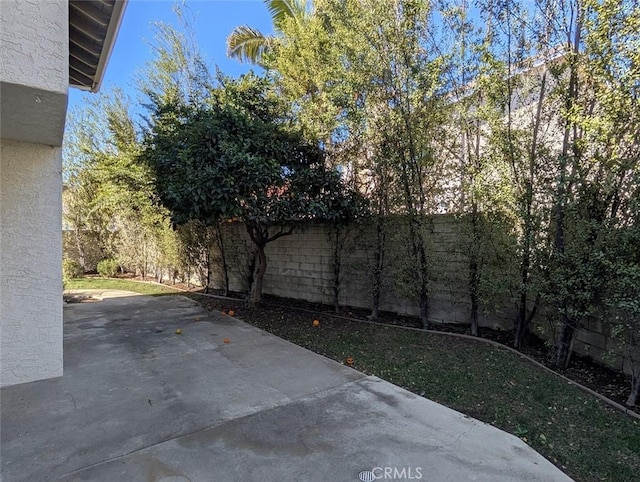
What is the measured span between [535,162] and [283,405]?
398cm

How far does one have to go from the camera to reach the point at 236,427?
2.97 meters

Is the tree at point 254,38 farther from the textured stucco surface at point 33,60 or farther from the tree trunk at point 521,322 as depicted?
the tree trunk at point 521,322

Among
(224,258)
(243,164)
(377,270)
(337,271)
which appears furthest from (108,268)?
(377,270)

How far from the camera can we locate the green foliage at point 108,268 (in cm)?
1446

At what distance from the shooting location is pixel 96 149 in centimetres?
1323

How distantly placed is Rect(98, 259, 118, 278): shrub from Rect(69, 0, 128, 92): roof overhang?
439 inches

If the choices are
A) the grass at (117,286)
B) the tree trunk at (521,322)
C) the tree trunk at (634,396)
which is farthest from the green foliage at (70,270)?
the tree trunk at (634,396)

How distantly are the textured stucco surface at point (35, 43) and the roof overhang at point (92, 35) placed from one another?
50 centimetres

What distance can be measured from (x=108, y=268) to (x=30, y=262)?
11879 millimetres

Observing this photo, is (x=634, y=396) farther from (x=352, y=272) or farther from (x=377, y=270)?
(x=352, y=272)

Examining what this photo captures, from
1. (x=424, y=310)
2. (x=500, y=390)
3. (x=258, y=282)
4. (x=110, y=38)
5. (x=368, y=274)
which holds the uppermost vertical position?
(x=110, y=38)

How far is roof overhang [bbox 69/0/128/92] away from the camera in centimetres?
362

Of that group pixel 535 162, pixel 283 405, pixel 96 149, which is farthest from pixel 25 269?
pixel 96 149

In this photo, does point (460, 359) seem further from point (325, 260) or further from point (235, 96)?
point (235, 96)
